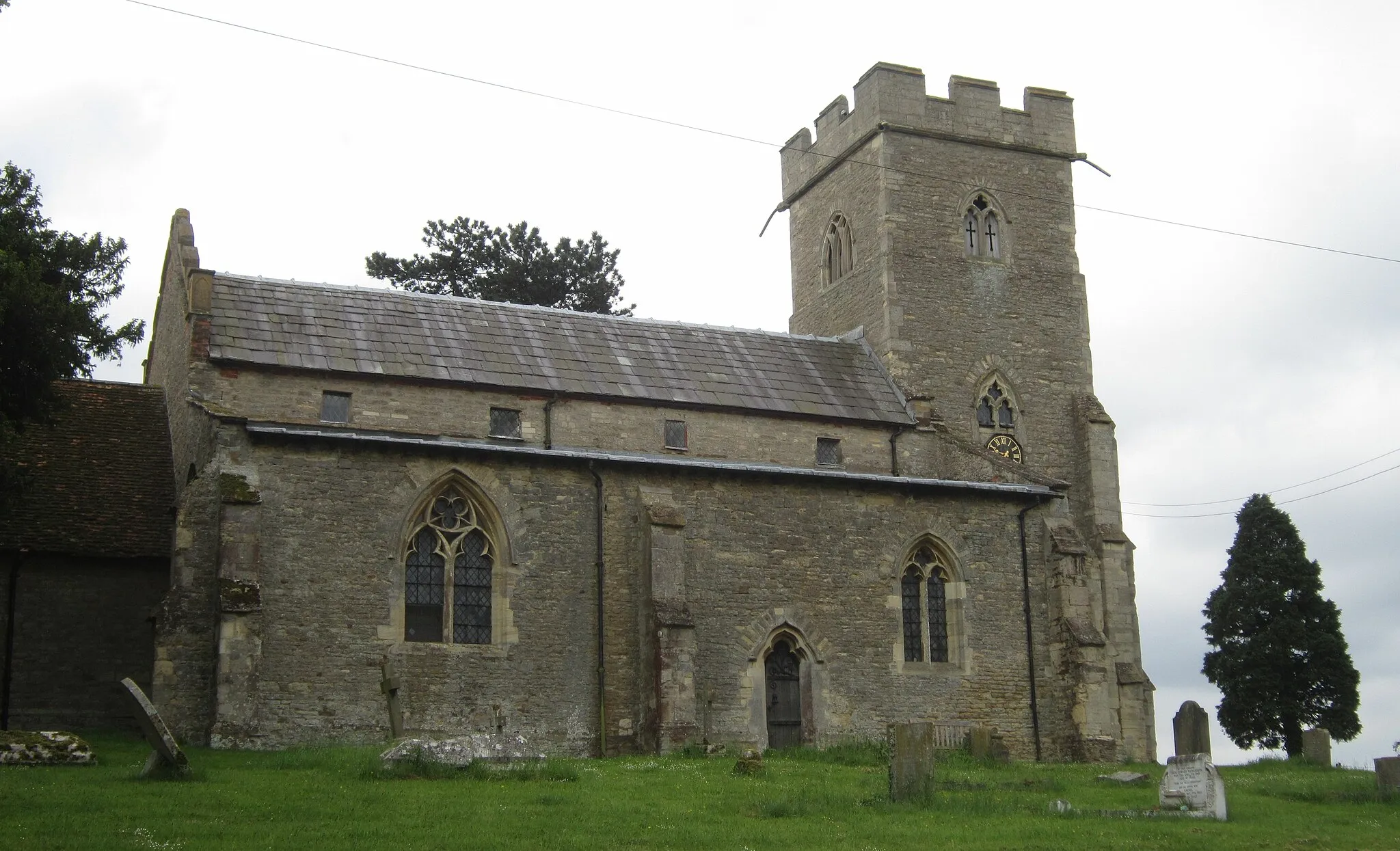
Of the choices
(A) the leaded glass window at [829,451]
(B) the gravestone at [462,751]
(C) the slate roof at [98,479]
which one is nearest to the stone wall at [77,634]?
(C) the slate roof at [98,479]

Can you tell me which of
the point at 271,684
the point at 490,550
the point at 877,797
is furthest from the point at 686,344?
the point at 877,797

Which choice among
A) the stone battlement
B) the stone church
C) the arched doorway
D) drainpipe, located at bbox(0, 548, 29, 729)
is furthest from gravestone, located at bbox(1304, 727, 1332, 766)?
drainpipe, located at bbox(0, 548, 29, 729)

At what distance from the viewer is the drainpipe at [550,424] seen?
27.8 metres

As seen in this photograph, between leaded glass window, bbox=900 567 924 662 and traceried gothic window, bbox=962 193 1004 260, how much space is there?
32.7 feet

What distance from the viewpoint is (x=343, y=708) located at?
23.2m

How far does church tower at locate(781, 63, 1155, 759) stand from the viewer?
33.2 metres

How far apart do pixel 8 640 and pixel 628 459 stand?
35.1 feet

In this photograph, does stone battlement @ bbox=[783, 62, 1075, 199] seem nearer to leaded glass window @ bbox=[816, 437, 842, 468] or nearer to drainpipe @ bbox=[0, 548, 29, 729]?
leaded glass window @ bbox=[816, 437, 842, 468]

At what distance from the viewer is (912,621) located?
27.8 metres

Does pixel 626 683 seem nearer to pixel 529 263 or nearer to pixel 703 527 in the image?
pixel 703 527

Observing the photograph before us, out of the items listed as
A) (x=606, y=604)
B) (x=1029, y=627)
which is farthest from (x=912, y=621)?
(x=606, y=604)

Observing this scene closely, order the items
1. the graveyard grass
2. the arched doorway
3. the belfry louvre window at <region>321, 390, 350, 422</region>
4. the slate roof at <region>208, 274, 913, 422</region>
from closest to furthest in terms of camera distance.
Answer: the graveyard grass
the arched doorway
the belfry louvre window at <region>321, 390, 350, 422</region>
the slate roof at <region>208, 274, 913, 422</region>

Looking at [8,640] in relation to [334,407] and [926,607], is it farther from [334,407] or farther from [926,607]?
[926,607]

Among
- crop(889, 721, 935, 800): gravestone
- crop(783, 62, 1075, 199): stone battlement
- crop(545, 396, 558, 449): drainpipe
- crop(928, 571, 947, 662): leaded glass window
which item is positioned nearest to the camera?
crop(889, 721, 935, 800): gravestone
